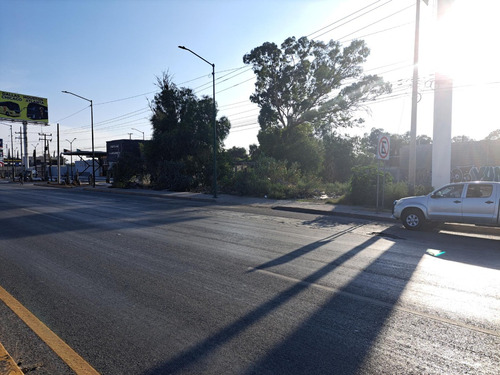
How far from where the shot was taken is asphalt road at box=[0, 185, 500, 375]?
11.4 feet

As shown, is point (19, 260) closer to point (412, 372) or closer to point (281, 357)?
point (281, 357)

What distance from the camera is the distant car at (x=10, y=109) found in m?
63.2

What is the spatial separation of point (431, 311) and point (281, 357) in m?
2.40

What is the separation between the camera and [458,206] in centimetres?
1058

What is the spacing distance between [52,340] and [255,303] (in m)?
2.42

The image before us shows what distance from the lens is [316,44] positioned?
38.9 meters

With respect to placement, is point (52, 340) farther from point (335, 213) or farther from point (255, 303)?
point (335, 213)

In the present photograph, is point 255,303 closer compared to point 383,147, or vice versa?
point 255,303

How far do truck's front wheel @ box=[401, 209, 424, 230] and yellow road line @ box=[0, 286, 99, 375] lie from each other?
10.5 m

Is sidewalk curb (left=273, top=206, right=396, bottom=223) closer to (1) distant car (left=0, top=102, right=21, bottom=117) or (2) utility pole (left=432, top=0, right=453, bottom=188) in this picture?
(2) utility pole (left=432, top=0, right=453, bottom=188)

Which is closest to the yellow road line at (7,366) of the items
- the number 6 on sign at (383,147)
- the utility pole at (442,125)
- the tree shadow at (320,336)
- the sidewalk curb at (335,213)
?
the tree shadow at (320,336)

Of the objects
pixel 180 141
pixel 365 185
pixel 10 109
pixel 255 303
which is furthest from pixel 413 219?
pixel 10 109

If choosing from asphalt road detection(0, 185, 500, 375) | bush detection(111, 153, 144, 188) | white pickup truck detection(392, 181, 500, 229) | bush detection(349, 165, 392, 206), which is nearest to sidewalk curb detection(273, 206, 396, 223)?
white pickup truck detection(392, 181, 500, 229)

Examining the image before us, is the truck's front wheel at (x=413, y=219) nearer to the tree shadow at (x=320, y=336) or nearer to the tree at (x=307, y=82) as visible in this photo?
the tree shadow at (x=320, y=336)
